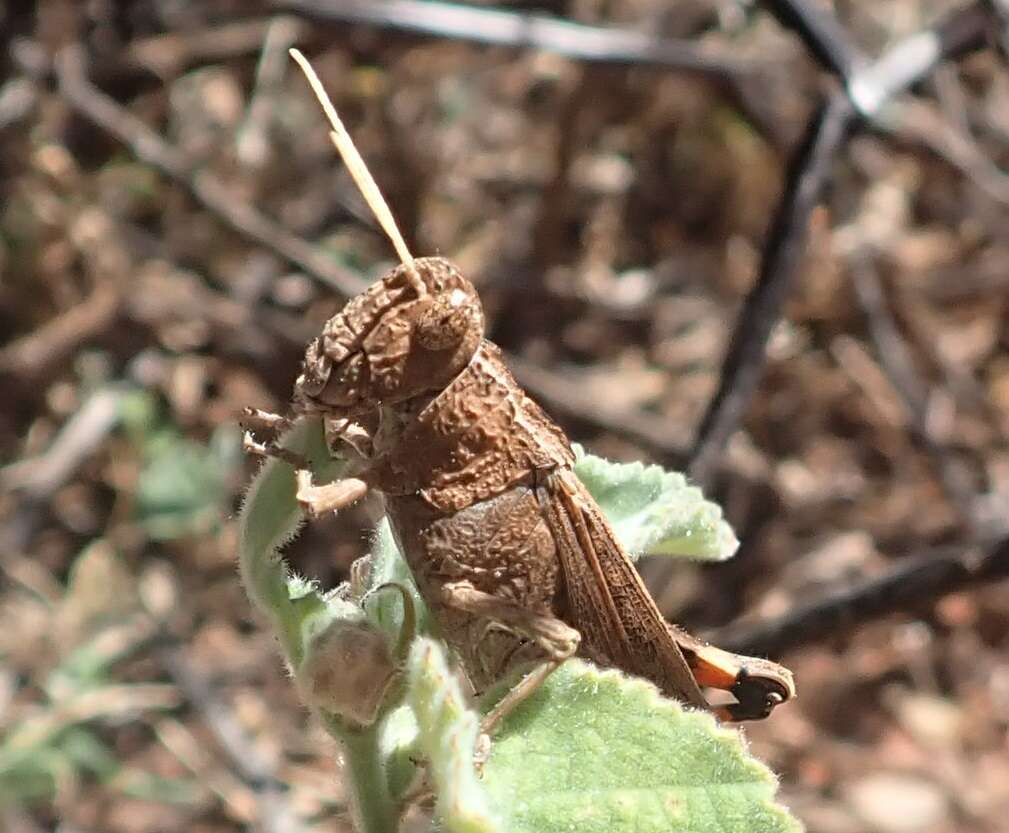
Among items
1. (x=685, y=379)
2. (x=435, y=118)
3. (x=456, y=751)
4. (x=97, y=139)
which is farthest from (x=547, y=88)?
(x=456, y=751)

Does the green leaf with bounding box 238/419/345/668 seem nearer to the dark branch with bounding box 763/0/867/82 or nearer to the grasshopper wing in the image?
the grasshopper wing

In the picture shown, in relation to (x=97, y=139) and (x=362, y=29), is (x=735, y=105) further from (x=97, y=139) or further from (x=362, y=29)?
(x=97, y=139)

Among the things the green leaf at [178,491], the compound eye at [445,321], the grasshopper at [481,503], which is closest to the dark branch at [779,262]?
the grasshopper at [481,503]

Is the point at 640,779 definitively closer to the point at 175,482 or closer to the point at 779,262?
the point at 779,262

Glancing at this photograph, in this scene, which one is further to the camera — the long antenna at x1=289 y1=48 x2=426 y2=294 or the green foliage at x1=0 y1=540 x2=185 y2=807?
the green foliage at x1=0 y1=540 x2=185 y2=807

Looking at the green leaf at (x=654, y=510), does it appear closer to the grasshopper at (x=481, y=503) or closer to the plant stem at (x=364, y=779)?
the grasshopper at (x=481, y=503)

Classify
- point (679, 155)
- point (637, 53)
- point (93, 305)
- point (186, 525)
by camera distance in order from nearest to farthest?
point (637, 53), point (186, 525), point (93, 305), point (679, 155)

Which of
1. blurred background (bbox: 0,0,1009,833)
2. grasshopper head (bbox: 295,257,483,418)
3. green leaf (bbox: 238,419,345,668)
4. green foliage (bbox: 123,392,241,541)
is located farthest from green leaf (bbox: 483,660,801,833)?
green foliage (bbox: 123,392,241,541)
